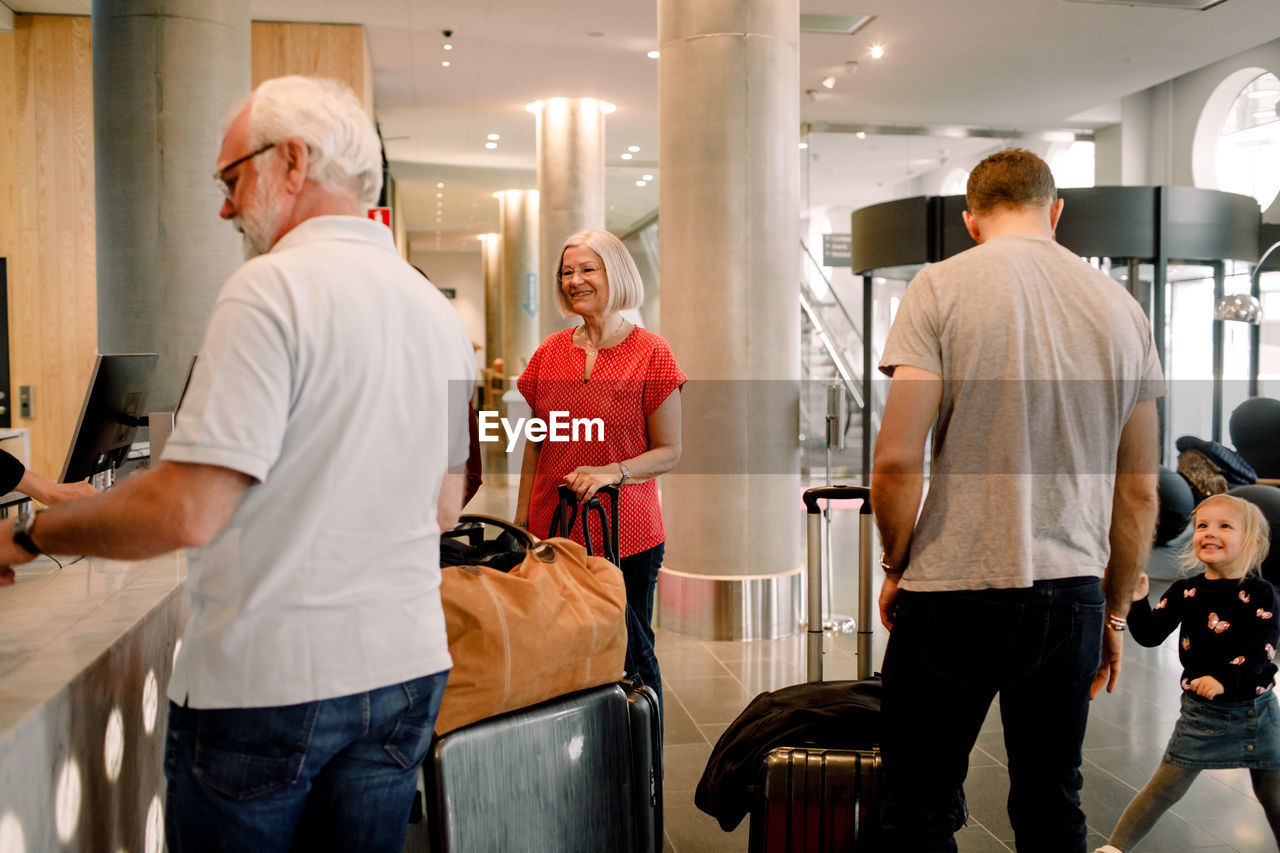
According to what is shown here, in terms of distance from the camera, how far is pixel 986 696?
1970 mm

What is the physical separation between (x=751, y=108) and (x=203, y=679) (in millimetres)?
4775

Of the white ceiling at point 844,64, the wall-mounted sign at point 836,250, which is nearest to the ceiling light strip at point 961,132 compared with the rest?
the white ceiling at point 844,64

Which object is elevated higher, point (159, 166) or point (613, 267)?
point (159, 166)

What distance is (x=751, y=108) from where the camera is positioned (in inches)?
215

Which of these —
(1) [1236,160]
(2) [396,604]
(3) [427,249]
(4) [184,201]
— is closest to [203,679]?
(2) [396,604]

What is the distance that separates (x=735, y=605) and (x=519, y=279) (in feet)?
47.4

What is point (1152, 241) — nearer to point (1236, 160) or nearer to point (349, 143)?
point (1236, 160)

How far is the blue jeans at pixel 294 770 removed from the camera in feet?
4.15

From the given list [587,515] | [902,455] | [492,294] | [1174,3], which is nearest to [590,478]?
[587,515]

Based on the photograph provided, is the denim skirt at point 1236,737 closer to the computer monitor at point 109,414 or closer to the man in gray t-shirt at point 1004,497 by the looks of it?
the man in gray t-shirt at point 1004,497

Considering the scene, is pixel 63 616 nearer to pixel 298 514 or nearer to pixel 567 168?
pixel 298 514

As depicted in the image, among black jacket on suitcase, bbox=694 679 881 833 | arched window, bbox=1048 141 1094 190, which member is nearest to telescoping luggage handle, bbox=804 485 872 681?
black jacket on suitcase, bbox=694 679 881 833

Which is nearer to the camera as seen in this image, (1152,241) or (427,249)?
(1152,241)

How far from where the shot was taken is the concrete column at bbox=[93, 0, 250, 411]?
174 inches
